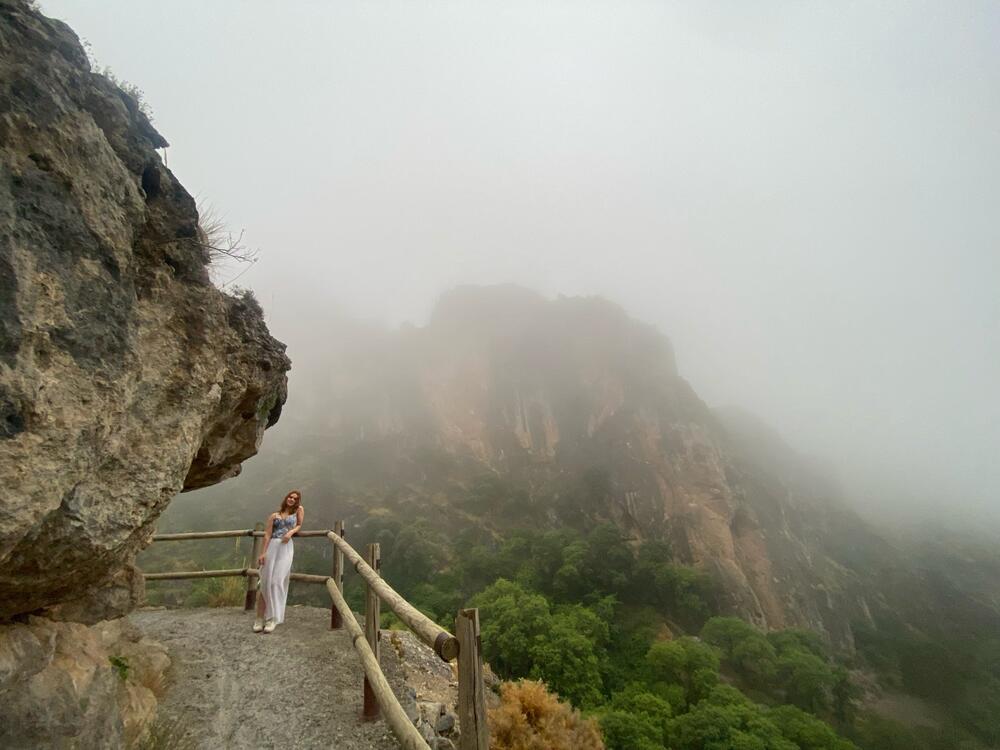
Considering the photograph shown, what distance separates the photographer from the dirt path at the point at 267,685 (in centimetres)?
372

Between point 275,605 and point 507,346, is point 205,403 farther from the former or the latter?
point 507,346

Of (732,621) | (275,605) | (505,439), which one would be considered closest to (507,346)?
(505,439)

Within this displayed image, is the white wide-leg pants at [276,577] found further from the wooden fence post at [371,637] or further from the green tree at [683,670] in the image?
the green tree at [683,670]

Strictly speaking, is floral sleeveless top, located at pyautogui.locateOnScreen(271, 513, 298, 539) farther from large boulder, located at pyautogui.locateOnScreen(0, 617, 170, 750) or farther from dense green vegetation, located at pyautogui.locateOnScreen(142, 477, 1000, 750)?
dense green vegetation, located at pyautogui.locateOnScreen(142, 477, 1000, 750)

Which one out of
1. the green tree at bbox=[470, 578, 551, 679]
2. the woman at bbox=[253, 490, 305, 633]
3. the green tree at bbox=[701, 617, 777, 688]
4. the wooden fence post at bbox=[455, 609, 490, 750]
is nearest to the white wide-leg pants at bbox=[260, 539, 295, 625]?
the woman at bbox=[253, 490, 305, 633]

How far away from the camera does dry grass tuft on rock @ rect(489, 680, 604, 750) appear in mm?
5043

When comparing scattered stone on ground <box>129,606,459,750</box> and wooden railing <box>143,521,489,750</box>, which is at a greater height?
wooden railing <box>143,521,489,750</box>

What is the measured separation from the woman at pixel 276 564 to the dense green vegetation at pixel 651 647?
460 cm

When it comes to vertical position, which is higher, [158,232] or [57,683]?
[158,232]

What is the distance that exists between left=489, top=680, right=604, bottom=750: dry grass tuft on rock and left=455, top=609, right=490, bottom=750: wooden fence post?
363cm

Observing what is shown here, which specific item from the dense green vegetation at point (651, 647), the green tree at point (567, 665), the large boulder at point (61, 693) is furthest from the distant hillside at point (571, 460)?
the large boulder at point (61, 693)

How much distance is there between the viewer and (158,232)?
391 centimetres

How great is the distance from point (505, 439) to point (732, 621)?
3786 cm

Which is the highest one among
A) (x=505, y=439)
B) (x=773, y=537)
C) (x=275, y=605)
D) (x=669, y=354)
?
(x=669, y=354)
